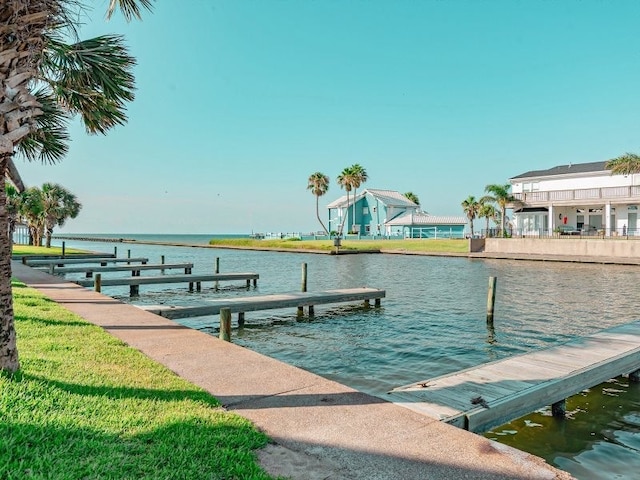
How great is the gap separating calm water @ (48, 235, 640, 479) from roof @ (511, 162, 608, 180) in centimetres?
2294

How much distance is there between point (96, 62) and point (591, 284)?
25635 mm

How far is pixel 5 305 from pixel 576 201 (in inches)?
1902

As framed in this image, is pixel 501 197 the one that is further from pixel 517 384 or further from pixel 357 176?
pixel 517 384

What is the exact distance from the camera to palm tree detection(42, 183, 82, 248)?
51.5m

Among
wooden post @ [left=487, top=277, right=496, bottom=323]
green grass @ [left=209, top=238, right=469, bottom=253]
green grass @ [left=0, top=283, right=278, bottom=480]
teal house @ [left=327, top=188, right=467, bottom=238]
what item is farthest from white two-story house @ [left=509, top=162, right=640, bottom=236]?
green grass @ [left=0, top=283, right=278, bottom=480]

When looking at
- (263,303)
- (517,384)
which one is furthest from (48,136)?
(517,384)

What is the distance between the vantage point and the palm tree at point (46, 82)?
5.02 metres

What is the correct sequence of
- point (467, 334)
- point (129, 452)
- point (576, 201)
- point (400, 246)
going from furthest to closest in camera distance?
point (400, 246) < point (576, 201) < point (467, 334) < point (129, 452)

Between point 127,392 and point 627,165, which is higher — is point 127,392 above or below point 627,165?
below

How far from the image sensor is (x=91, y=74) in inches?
292

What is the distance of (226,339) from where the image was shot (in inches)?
374

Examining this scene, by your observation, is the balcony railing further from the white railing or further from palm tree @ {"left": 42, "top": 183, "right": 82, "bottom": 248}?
palm tree @ {"left": 42, "top": 183, "right": 82, "bottom": 248}

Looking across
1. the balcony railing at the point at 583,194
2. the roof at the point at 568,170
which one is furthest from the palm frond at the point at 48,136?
the roof at the point at 568,170

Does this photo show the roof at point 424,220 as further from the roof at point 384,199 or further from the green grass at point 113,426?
the green grass at point 113,426
